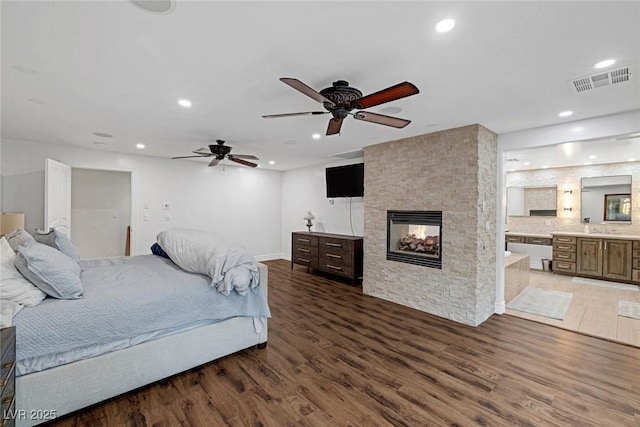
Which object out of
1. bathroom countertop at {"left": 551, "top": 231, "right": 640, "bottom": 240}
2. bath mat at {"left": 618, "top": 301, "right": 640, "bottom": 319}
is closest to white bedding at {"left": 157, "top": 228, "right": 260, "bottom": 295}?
bath mat at {"left": 618, "top": 301, "right": 640, "bottom": 319}

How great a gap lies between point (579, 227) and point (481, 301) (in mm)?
4520

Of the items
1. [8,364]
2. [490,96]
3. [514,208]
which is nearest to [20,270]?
[8,364]

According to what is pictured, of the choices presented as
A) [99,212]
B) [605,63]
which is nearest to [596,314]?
[605,63]

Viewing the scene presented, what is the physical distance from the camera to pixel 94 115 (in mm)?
3229

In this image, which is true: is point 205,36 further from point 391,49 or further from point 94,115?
point 94,115

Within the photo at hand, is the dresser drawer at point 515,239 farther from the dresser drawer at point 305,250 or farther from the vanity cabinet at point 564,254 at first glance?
the dresser drawer at point 305,250

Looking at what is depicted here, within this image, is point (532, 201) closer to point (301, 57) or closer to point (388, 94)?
point (388, 94)

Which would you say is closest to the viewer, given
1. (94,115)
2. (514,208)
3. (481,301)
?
(94,115)

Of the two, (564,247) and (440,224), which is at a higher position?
(440,224)

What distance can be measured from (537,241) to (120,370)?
7.64m

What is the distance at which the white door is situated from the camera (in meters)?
3.99

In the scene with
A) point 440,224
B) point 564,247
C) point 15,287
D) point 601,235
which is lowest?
point 564,247

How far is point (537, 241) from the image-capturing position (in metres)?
6.32

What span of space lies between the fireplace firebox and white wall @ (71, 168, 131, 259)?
568cm
